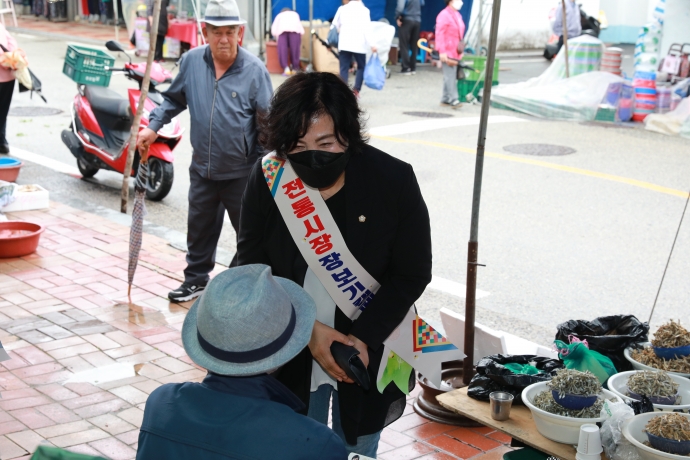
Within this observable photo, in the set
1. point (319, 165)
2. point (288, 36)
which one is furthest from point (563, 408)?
point (288, 36)

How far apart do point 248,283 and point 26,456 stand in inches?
90.2

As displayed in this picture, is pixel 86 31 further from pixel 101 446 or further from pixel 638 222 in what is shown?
pixel 101 446

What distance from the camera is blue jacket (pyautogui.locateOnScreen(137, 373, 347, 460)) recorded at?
2010 millimetres

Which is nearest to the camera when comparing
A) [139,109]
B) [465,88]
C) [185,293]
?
[185,293]

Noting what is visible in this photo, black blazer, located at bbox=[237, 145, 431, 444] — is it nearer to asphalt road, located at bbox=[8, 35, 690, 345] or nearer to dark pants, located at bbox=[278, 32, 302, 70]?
asphalt road, located at bbox=[8, 35, 690, 345]

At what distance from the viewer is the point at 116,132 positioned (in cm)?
942

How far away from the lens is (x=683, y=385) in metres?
3.16

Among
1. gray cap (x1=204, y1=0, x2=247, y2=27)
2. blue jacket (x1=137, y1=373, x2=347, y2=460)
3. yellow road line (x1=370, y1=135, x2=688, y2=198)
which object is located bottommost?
yellow road line (x1=370, y1=135, x2=688, y2=198)

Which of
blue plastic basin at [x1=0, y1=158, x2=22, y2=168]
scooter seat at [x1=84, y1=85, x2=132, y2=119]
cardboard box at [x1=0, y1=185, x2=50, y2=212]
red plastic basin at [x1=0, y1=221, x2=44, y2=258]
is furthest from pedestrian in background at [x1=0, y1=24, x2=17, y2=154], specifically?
red plastic basin at [x1=0, y1=221, x2=44, y2=258]

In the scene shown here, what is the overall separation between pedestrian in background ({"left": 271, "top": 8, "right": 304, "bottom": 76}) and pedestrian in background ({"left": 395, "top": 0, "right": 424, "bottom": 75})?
263 centimetres

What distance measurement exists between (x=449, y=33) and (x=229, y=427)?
46.8ft

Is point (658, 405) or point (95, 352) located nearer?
point (658, 405)

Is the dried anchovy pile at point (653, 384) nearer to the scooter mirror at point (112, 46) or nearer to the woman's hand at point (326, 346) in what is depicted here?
the woman's hand at point (326, 346)

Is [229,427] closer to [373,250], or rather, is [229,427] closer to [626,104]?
[373,250]
